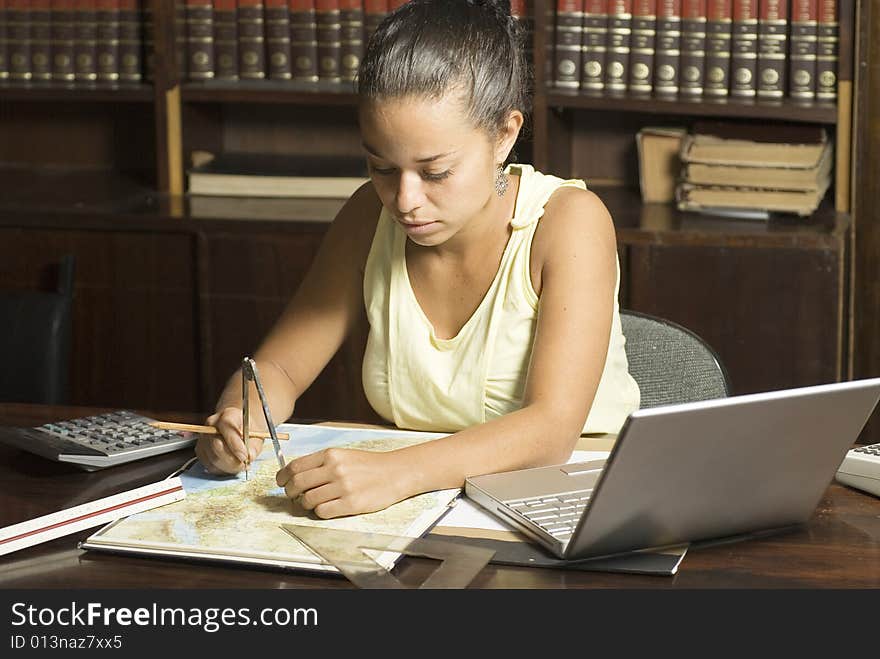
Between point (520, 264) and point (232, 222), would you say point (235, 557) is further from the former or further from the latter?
point (232, 222)

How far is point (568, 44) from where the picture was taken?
9.32 feet

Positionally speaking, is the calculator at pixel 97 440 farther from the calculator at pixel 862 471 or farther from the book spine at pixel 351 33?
the book spine at pixel 351 33

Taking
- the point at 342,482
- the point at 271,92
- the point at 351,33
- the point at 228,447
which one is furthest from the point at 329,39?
the point at 342,482

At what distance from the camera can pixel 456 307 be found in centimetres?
171

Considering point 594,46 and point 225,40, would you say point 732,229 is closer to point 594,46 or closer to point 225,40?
point 594,46

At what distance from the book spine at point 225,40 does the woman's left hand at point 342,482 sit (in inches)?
76.8

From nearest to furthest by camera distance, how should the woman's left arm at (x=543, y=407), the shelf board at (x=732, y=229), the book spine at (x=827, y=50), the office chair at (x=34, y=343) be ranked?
the woman's left arm at (x=543, y=407) < the office chair at (x=34, y=343) < the shelf board at (x=732, y=229) < the book spine at (x=827, y=50)

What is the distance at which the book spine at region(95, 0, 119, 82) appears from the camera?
121 inches

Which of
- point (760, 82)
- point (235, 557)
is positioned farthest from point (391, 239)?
point (760, 82)

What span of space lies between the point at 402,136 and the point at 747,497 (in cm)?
54

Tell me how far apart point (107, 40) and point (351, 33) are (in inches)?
24.0

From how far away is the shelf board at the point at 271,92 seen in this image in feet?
9.64

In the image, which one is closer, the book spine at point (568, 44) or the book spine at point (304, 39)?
the book spine at point (568, 44)

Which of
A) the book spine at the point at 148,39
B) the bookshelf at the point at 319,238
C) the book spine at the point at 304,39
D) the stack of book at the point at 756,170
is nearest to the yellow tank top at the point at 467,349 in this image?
the bookshelf at the point at 319,238
